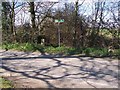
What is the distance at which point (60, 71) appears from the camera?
345 inches

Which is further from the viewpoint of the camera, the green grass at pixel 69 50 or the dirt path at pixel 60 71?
the green grass at pixel 69 50

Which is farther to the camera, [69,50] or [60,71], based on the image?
[69,50]

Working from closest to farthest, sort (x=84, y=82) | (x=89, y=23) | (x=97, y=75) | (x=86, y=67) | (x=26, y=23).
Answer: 1. (x=84, y=82)
2. (x=97, y=75)
3. (x=86, y=67)
4. (x=89, y=23)
5. (x=26, y=23)

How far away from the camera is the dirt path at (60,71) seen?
23.6 ft

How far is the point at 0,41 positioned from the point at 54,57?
22.9ft

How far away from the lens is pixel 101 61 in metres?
10.4

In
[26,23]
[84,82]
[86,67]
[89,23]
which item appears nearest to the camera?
[84,82]

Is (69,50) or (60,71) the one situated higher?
(69,50)

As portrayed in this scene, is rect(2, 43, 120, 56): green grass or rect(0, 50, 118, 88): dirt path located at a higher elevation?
rect(2, 43, 120, 56): green grass

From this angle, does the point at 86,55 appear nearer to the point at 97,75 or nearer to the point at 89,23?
the point at 97,75

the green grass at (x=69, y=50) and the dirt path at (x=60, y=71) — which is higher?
the green grass at (x=69, y=50)

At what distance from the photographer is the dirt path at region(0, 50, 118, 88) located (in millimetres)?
7188

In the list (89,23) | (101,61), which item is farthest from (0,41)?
(101,61)

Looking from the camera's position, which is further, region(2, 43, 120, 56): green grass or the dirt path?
region(2, 43, 120, 56): green grass
